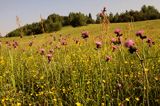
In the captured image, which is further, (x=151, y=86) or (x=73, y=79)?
(x=73, y=79)

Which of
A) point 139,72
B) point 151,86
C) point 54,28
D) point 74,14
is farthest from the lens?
point 74,14

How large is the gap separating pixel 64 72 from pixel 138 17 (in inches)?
1616

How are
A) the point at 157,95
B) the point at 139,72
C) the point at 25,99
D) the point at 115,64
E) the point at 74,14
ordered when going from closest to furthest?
1. the point at 157,95
2. the point at 25,99
3. the point at 139,72
4. the point at 115,64
5. the point at 74,14

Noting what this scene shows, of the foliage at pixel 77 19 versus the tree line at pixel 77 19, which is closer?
the tree line at pixel 77 19

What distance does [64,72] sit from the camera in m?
5.59

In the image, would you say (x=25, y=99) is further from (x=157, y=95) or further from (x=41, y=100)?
(x=157, y=95)

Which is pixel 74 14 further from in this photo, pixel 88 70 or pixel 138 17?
pixel 88 70

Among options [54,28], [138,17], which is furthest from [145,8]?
[54,28]

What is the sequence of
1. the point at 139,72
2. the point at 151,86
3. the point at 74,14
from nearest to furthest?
the point at 151,86 → the point at 139,72 → the point at 74,14

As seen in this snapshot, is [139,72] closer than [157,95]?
No

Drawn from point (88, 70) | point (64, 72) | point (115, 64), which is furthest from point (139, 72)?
point (64, 72)

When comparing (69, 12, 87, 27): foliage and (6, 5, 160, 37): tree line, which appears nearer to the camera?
(6, 5, 160, 37): tree line

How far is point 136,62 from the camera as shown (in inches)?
216

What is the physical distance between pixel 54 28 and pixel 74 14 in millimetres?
6080
